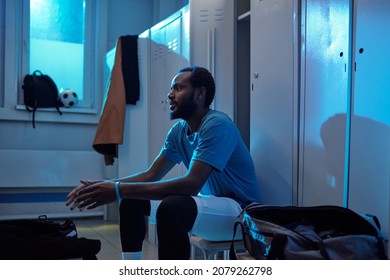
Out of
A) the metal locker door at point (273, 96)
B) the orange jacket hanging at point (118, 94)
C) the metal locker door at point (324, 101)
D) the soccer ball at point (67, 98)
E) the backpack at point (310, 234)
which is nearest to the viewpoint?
the backpack at point (310, 234)

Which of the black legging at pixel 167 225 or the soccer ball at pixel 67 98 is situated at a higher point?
the soccer ball at pixel 67 98

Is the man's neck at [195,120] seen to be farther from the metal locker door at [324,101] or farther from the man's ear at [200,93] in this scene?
the metal locker door at [324,101]

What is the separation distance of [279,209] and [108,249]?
1.50 m

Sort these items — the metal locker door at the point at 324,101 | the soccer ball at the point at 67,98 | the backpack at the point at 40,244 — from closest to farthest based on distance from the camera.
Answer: the backpack at the point at 40,244 → the metal locker door at the point at 324,101 → the soccer ball at the point at 67,98

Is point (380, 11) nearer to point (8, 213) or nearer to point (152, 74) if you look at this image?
point (152, 74)

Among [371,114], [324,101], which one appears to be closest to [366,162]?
[371,114]

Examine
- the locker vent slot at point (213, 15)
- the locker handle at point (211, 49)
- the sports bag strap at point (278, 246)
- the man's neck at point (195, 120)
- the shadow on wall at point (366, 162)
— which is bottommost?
the sports bag strap at point (278, 246)

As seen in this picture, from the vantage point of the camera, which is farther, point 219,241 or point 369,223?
point 219,241

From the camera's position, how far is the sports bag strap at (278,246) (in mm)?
1067

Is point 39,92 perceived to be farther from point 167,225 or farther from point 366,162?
point 366,162

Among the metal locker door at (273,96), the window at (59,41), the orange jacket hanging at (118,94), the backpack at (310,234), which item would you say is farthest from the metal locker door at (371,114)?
the window at (59,41)

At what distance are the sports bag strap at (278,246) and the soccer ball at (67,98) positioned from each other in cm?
289

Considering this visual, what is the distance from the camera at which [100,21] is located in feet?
Result: 12.2

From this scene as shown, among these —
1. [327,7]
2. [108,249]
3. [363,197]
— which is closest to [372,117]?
[363,197]
